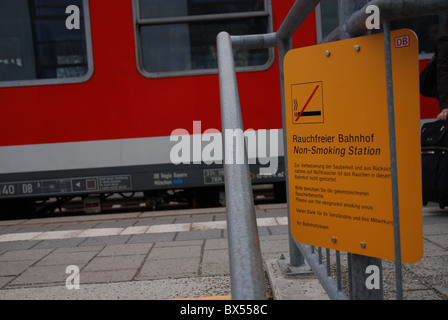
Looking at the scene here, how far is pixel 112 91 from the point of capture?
17.5 ft

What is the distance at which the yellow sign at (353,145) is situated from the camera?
1389mm

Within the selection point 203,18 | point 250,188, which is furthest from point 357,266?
point 203,18

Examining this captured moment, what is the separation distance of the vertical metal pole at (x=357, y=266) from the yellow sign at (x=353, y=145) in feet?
0.16

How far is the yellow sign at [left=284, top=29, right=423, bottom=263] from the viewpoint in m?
1.39

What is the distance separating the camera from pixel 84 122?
210 inches

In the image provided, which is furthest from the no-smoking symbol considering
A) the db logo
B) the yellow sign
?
the db logo

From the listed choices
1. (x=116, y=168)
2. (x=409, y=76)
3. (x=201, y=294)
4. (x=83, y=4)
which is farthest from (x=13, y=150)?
(x=409, y=76)

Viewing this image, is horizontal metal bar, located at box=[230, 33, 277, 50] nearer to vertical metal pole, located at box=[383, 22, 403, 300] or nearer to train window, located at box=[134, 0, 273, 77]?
vertical metal pole, located at box=[383, 22, 403, 300]

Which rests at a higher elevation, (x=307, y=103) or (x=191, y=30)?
(x=191, y=30)

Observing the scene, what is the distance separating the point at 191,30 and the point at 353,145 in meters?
4.16

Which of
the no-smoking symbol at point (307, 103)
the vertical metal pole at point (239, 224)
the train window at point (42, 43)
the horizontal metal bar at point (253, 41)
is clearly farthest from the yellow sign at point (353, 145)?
the train window at point (42, 43)

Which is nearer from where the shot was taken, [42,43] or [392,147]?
[392,147]

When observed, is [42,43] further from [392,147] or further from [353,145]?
[392,147]

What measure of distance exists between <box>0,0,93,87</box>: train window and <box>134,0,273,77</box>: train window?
71 centimetres
